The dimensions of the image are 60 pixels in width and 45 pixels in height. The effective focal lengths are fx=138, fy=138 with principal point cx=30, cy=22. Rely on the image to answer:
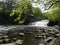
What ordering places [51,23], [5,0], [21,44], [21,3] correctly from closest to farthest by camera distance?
[21,3] → [21,44] → [51,23] → [5,0]

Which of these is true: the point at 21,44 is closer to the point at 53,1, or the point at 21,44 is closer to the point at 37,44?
the point at 37,44

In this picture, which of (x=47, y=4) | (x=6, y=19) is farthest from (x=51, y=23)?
(x=47, y=4)

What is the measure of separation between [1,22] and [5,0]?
15.3 meters

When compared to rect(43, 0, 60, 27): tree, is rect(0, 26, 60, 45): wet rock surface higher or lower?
lower

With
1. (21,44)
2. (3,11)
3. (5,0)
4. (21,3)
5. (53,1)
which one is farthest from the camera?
(5,0)

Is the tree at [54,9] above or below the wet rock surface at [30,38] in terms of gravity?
above

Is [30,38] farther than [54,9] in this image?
No

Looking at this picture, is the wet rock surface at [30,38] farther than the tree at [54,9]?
Yes

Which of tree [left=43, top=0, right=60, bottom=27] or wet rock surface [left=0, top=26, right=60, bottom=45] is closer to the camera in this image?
tree [left=43, top=0, right=60, bottom=27]

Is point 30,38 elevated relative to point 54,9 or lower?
lower

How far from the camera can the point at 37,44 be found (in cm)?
1244

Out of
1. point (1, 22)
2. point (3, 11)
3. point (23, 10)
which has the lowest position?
point (1, 22)

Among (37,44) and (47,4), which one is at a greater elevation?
(47,4)

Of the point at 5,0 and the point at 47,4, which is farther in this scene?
the point at 5,0
